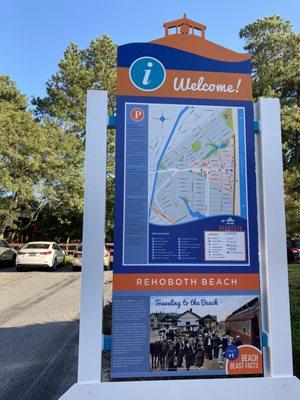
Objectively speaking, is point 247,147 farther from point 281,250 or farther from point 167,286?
point 167,286

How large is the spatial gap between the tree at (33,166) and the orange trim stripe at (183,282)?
18.5 meters

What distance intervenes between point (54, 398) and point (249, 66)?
12.3ft

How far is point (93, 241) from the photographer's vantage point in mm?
3156

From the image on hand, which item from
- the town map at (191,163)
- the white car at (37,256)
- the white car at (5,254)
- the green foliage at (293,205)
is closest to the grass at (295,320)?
the town map at (191,163)

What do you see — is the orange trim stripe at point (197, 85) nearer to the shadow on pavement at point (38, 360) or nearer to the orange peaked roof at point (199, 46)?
the orange peaked roof at point (199, 46)

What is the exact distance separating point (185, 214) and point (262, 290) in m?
0.79

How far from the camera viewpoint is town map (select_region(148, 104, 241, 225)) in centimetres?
326

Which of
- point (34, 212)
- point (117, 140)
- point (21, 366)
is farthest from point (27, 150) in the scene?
point (117, 140)

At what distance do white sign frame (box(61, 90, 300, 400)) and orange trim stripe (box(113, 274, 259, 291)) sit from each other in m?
0.14

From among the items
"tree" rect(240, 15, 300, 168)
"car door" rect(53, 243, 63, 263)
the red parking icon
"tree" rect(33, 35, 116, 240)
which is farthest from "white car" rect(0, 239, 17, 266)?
"tree" rect(240, 15, 300, 168)

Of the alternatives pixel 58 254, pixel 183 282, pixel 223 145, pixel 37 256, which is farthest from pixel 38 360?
pixel 58 254

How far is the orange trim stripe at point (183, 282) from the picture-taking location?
3121mm

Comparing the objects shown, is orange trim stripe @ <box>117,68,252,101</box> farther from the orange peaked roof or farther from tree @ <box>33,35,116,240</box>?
tree @ <box>33,35,116,240</box>

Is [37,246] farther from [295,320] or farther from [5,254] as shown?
[295,320]
